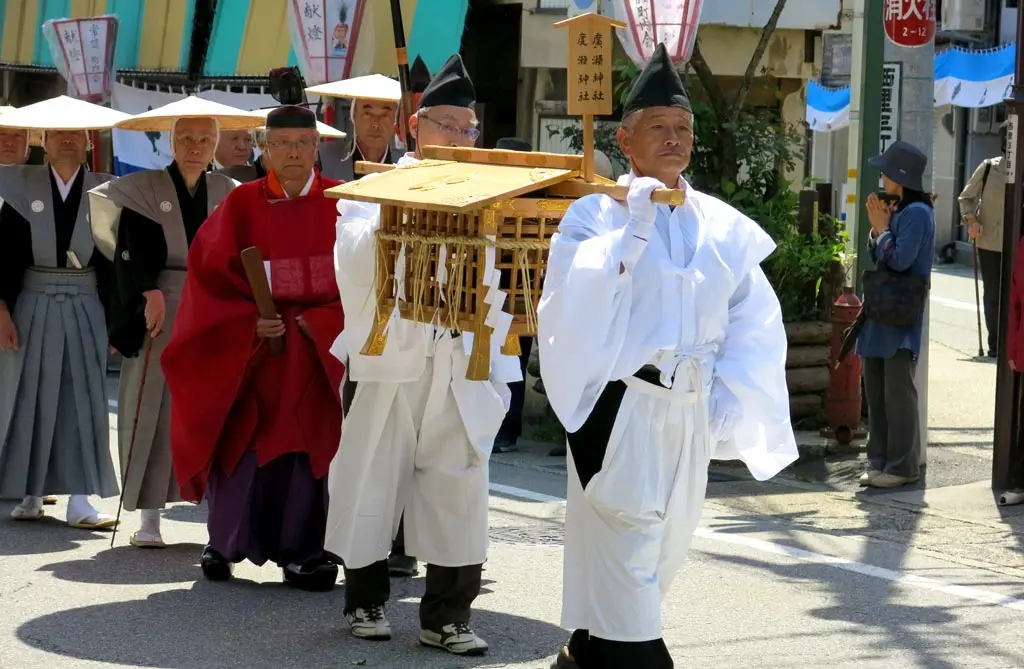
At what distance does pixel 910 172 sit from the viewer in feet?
30.2

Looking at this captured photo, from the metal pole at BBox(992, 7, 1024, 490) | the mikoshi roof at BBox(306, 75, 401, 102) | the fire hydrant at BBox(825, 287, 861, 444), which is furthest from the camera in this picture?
the fire hydrant at BBox(825, 287, 861, 444)

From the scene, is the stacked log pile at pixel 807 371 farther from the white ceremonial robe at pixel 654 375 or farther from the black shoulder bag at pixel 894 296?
the white ceremonial robe at pixel 654 375

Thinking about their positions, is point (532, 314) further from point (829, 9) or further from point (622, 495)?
point (829, 9)

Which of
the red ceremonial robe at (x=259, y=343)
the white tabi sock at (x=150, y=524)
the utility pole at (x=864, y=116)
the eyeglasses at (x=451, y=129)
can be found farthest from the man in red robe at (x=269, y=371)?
the utility pole at (x=864, y=116)

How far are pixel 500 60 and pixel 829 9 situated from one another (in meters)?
3.85

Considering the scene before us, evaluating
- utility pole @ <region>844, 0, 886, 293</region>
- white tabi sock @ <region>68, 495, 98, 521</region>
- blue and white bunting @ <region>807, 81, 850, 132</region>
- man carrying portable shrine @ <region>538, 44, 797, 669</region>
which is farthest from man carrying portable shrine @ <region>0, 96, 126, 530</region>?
blue and white bunting @ <region>807, 81, 850, 132</region>

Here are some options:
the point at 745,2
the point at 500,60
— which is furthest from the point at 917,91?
the point at 500,60

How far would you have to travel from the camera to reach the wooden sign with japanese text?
206 inches

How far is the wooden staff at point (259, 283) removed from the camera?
6.75 meters

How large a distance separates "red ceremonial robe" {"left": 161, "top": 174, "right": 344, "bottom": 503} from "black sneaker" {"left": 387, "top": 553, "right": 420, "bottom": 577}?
0.59m

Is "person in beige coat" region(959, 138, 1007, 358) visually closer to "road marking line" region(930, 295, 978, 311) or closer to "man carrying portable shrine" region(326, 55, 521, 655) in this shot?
"road marking line" region(930, 295, 978, 311)

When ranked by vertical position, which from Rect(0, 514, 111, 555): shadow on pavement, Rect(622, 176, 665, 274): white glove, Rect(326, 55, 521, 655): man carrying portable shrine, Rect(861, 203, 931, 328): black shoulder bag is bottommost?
Rect(0, 514, 111, 555): shadow on pavement

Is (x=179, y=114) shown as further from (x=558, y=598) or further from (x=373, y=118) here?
(x=558, y=598)

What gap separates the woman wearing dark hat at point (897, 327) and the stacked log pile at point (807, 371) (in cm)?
152
